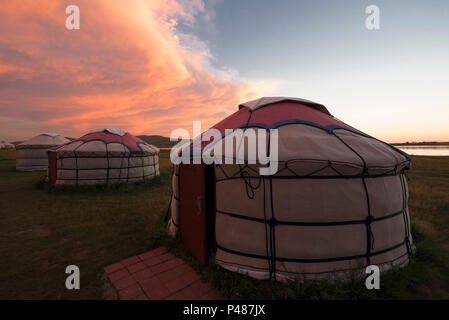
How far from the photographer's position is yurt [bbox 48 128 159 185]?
32.0 ft

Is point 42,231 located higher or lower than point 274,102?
lower

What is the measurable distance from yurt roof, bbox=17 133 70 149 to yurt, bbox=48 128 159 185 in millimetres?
8862

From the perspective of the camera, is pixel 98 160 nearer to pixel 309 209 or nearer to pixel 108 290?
pixel 108 290

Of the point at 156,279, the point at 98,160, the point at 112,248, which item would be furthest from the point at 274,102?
the point at 98,160

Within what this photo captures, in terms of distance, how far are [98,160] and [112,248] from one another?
6973mm

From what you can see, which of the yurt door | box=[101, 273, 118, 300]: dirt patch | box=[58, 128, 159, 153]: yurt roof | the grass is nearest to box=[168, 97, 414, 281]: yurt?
the yurt door

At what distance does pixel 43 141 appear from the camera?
56.2 feet

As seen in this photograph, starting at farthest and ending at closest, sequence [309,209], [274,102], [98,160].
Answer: [98,160]
[274,102]
[309,209]

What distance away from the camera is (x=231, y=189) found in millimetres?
3494

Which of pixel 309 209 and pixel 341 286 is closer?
pixel 341 286

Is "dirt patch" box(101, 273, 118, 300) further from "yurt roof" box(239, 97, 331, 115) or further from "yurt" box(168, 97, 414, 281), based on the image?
"yurt roof" box(239, 97, 331, 115)

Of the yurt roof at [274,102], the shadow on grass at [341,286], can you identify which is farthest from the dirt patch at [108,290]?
the yurt roof at [274,102]
